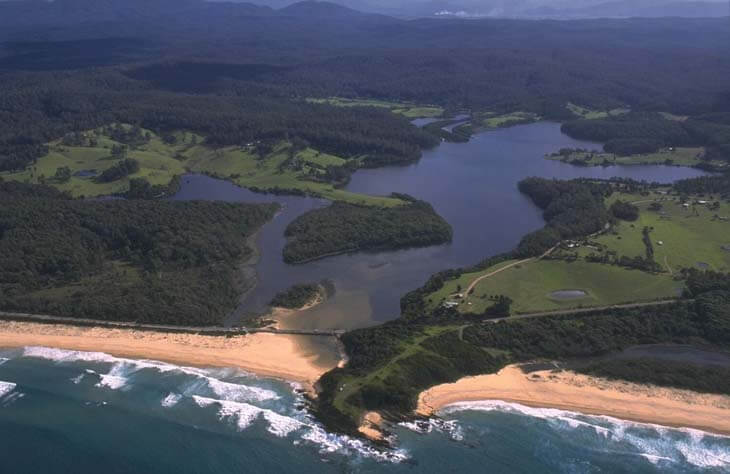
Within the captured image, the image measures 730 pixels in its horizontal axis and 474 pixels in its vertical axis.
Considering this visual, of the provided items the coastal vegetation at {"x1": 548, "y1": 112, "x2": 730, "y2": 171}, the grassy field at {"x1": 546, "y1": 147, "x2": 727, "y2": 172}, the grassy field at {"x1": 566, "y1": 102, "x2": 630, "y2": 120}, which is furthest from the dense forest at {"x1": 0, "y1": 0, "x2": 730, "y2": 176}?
the grassy field at {"x1": 546, "y1": 147, "x2": 727, "y2": 172}

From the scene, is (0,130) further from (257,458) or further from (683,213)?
(683,213)

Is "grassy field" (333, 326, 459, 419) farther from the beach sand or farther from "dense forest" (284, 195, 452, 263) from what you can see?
"dense forest" (284, 195, 452, 263)

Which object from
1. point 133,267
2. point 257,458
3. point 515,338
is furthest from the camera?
point 133,267

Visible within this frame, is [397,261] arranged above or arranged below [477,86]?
below

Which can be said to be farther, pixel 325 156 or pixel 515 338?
pixel 325 156

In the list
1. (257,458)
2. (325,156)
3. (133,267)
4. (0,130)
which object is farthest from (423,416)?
(0,130)

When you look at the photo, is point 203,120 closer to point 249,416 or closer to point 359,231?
point 359,231
